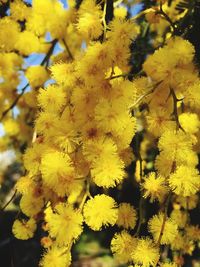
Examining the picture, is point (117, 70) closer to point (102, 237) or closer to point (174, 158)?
point (174, 158)

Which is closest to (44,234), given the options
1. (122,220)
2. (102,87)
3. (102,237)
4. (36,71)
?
(36,71)

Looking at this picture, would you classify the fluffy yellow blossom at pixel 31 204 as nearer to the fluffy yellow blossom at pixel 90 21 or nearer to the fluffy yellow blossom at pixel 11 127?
the fluffy yellow blossom at pixel 90 21

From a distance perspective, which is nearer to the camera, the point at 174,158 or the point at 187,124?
the point at 174,158

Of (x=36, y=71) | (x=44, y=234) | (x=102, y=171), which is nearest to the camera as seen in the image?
(x=102, y=171)

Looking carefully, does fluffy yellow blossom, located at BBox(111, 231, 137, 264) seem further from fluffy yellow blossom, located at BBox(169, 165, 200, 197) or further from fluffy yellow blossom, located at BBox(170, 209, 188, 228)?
fluffy yellow blossom, located at BBox(170, 209, 188, 228)

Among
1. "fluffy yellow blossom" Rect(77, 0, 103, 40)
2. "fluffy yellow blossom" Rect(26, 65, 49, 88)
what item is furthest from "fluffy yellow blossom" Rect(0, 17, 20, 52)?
"fluffy yellow blossom" Rect(77, 0, 103, 40)

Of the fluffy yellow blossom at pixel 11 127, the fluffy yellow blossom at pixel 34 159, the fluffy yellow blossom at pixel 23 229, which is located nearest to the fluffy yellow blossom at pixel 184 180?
the fluffy yellow blossom at pixel 34 159

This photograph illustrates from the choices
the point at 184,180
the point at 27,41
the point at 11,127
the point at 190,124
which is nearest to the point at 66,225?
the point at 184,180
